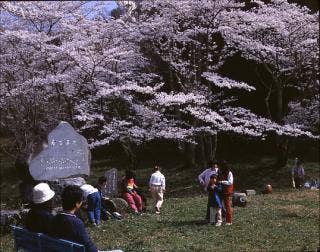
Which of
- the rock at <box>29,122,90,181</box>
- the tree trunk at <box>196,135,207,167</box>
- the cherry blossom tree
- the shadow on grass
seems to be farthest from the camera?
the tree trunk at <box>196,135,207,167</box>

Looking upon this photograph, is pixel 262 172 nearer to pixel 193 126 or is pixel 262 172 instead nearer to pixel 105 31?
pixel 193 126

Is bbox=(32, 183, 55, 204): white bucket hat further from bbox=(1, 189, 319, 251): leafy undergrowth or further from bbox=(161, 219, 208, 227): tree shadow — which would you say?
bbox=(161, 219, 208, 227): tree shadow

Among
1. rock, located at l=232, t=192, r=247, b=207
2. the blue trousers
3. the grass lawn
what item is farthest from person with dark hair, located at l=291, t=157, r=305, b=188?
the blue trousers

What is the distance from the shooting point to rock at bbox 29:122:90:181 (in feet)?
44.0

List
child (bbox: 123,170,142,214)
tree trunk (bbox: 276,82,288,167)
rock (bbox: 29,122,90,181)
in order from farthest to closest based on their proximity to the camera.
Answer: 1. tree trunk (bbox: 276,82,288,167)
2. child (bbox: 123,170,142,214)
3. rock (bbox: 29,122,90,181)

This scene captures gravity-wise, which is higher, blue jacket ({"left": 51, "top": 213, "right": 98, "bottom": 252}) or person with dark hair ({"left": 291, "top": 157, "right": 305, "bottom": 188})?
blue jacket ({"left": 51, "top": 213, "right": 98, "bottom": 252})

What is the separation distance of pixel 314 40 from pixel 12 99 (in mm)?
14317

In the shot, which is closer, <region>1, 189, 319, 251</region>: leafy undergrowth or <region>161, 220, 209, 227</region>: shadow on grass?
<region>1, 189, 319, 251</region>: leafy undergrowth

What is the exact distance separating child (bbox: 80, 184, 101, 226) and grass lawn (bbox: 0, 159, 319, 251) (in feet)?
1.09

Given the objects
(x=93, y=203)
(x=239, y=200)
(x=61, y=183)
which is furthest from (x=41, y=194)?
(x=239, y=200)

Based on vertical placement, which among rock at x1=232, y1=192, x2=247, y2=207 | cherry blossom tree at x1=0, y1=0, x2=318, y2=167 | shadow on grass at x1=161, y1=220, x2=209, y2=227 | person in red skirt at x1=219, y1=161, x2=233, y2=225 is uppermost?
cherry blossom tree at x1=0, y1=0, x2=318, y2=167

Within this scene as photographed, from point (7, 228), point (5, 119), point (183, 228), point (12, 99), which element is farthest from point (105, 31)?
point (183, 228)

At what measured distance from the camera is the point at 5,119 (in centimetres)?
2625

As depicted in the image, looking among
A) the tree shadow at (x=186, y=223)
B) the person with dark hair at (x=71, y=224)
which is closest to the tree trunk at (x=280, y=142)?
the tree shadow at (x=186, y=223)
